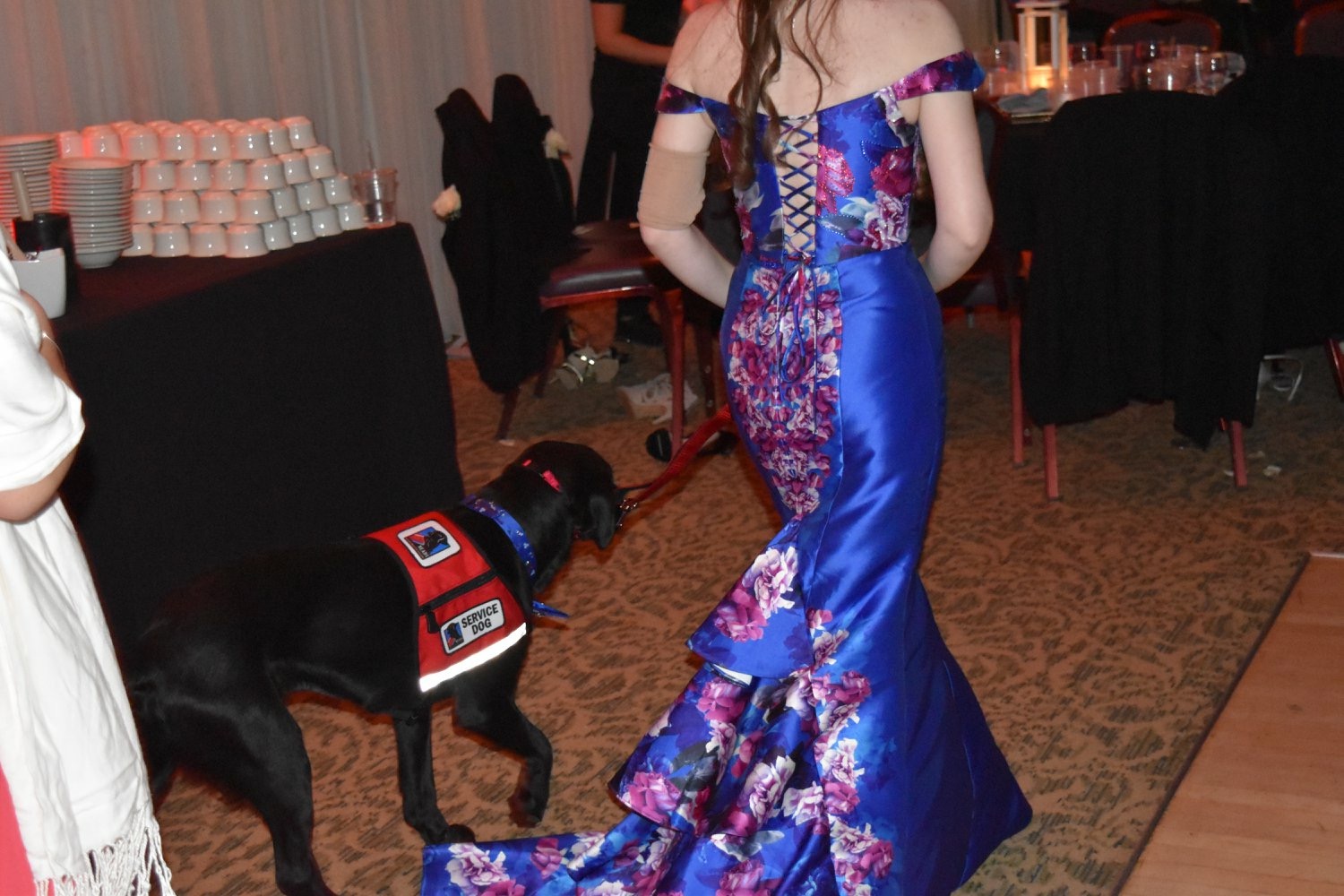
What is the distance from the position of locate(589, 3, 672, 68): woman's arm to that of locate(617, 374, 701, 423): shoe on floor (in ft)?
3.55

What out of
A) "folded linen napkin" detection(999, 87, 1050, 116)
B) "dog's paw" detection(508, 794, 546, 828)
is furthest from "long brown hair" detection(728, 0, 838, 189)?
"folded linen napkin" detection(999, 87, 1050, 116)

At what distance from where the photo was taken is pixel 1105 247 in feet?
11.3

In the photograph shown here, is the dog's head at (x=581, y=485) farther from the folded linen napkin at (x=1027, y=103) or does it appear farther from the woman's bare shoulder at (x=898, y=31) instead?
the folded linen napkin at (x=1027, y=103)

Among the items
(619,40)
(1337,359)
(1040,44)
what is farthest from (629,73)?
(1337,359)

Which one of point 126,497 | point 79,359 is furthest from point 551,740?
point 79,359

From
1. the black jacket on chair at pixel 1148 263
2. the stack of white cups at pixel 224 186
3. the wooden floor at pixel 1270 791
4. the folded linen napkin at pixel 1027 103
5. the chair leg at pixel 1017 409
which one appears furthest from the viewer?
the folded linen napkin at pixel 1027 103

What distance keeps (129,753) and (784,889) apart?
1.01 meters

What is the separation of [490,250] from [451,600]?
2.13 m

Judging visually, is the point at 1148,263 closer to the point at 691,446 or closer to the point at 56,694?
the point at 691,446

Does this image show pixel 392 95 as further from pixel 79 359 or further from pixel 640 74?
pixel 79 359

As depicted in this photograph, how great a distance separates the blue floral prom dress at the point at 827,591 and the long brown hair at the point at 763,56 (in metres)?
0.04

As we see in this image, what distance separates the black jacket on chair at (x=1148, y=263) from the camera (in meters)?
3.30

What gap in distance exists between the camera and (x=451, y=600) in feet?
7.00

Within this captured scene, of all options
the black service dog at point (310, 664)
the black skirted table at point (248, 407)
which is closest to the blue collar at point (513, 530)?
the black service dog at point (310, 664)
